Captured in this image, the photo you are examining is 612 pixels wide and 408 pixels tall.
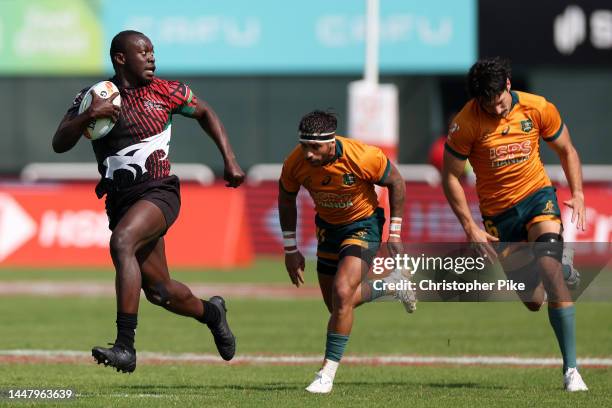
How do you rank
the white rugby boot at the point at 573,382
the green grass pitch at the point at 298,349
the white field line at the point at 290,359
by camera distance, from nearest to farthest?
the green grass pitch at the point at 298,349 → the white rugby boot at the point at 573,382 → the white field line at the point at 290,359

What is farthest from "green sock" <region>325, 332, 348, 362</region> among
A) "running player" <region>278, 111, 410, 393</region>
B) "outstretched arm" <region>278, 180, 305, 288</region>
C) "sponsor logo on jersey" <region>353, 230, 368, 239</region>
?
"sponsor logo on jersey" <region>353, 230, 368, 239</region>

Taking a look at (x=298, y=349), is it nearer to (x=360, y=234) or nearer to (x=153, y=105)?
(x=360, y=234)

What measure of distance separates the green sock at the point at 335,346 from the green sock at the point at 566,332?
1593 millimetres

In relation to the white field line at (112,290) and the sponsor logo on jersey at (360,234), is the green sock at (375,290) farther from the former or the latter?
the white field line at (112,290)

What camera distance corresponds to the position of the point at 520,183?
1089 centimetres

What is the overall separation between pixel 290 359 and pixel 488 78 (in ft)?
12.7

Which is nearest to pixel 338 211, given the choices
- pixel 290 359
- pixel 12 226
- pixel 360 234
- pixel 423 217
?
pixel 360 234

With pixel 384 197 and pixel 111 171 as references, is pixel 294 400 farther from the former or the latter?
pixel 384 197

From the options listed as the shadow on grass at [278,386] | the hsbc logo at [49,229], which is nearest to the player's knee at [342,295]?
the shadow on grass at [278,386]

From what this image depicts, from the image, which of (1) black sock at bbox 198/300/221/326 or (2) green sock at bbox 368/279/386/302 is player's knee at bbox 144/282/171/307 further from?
(2) green sock at bbox 368/279/386/302

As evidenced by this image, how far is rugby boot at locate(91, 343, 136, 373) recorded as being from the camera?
9.27 metres

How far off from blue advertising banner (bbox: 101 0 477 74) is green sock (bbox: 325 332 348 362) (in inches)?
795

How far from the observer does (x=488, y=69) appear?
34.0 ft

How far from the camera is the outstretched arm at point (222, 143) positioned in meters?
10.3
